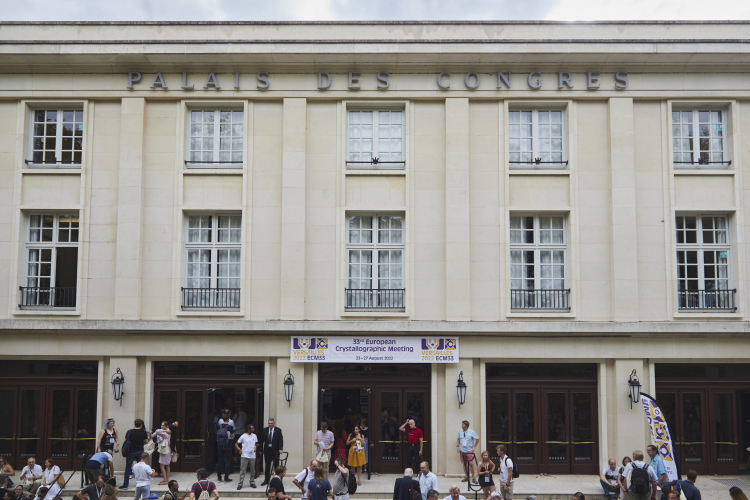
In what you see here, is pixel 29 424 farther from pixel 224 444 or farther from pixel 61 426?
pixel 224 444

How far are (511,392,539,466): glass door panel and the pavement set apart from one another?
558 mm

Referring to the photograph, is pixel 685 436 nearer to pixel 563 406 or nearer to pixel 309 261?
pixel 563 406

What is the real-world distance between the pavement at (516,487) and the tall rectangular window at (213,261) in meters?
4.90

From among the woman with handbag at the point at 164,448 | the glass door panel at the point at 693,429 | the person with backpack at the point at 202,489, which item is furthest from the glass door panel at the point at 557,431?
the woman with handbag at the point at 164,448

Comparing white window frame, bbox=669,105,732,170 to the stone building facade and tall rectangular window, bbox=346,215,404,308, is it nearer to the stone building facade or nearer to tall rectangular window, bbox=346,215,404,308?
the stone building facade

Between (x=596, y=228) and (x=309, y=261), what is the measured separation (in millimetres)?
8252

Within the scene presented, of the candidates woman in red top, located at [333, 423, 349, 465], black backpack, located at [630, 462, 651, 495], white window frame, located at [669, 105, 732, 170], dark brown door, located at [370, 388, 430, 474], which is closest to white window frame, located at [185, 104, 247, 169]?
dark brown door, located at [370, 388, 430, 474]

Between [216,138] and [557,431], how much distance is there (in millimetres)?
13018

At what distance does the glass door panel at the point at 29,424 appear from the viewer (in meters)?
18.3

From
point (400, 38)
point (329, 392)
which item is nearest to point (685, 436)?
point (329, 392)

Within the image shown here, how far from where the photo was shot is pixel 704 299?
18.4 m

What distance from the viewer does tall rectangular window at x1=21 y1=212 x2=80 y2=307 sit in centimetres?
1866

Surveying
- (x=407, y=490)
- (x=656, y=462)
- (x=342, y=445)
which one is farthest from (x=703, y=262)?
(x=407, y=490)

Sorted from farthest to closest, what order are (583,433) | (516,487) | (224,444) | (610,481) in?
1. (583,433)
2. (224,444)
3. (516,487)
4. (610,481)
